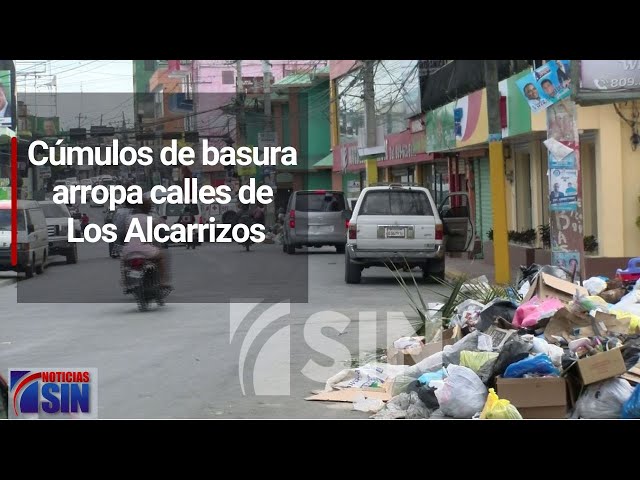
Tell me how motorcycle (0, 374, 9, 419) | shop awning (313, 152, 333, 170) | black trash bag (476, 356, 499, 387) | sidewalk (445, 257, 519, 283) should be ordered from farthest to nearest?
shop awning (313, 152, 333, 170) → sidewalk (445, 257, 519, 283) → black trash bag (476, 356, 499, 387) → motorcycle (0, 374, 9, 419)

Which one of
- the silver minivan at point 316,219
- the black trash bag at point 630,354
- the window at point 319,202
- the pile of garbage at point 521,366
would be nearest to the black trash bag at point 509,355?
the pile of garbage at point 521,366

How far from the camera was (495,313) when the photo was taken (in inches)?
393

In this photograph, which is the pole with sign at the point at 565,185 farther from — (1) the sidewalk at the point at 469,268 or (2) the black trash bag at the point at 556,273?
(1) the sidewalk at the point at 469,268

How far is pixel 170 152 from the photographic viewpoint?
7.27 metres

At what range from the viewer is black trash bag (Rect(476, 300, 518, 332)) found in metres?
9.86

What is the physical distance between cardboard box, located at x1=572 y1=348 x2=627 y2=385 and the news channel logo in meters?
3.74

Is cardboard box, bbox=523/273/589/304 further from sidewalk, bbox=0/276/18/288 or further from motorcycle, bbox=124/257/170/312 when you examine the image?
sidewalk, bbox=0/276/18/288

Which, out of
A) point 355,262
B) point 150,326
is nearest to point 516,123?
point 355,262

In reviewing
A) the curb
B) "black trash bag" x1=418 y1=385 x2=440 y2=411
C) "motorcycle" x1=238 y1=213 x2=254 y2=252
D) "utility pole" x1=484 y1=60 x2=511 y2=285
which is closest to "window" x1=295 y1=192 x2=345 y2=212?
"motorcycle" x1=238 y1=213 x2=254 y2=252

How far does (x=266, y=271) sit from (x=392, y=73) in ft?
59.9

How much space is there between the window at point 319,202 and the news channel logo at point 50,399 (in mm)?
22572

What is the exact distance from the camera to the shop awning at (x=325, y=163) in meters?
58.8

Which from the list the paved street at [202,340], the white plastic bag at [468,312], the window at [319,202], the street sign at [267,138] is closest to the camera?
the paved street at [202,340]

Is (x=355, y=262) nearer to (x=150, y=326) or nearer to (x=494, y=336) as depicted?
(x=150, y=326)
